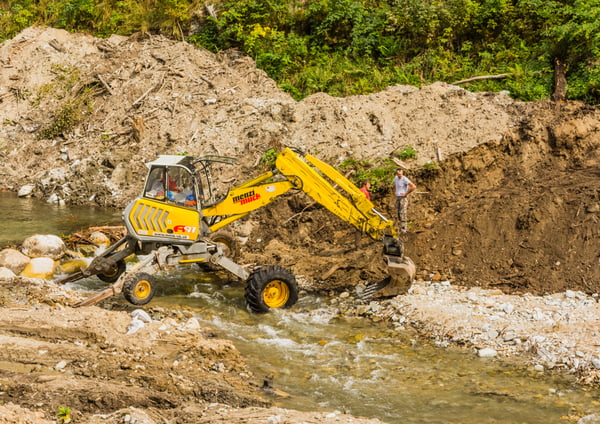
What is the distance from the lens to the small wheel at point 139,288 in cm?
1116

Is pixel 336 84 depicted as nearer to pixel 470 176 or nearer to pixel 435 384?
pixel 470 176

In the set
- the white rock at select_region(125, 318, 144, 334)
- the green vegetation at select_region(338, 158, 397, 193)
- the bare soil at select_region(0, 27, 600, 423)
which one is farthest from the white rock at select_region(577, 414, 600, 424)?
the green vegetation at select_region(338, 158, 397, 193)

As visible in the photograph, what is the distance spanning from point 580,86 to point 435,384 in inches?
451

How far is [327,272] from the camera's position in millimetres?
13055

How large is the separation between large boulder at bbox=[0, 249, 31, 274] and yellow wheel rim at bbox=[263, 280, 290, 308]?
217 inches

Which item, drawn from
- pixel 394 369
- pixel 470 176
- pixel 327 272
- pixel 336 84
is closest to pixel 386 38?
pixel 336 84

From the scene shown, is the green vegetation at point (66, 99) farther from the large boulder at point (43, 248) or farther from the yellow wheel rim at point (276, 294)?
the yellow wheel rim at point (276, 294)

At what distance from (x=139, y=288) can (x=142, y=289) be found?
8cm

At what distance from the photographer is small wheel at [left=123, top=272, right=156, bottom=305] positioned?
11164 millimetres

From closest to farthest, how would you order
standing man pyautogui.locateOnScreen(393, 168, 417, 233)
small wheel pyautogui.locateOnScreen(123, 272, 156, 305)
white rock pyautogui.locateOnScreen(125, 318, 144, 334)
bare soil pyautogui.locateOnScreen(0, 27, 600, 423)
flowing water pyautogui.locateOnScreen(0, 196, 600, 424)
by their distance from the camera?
flowing water pyautogui.locateOnScreen(0, 196, 600, 424)
bare soil pyautogui.locateOnScreen(0, 27, 600, 423)
white rock pyautogui.locateOnScreen(125, 318, 144, 334)
small wheel pyautogui.locateOnScreen(123, 272, 156, 305)
standing man pyautogui.locateOnScreen(393, 168, 417, 233)

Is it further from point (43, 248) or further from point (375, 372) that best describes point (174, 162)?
point (375, 372)

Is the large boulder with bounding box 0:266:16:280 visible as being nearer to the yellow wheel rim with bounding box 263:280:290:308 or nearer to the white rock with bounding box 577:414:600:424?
the yellow wheel rim with bounding box 263:280:290:308

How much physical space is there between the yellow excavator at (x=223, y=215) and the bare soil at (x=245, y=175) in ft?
3.56

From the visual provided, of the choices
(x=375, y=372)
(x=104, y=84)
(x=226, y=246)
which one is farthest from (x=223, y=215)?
(x=104, y=84)
